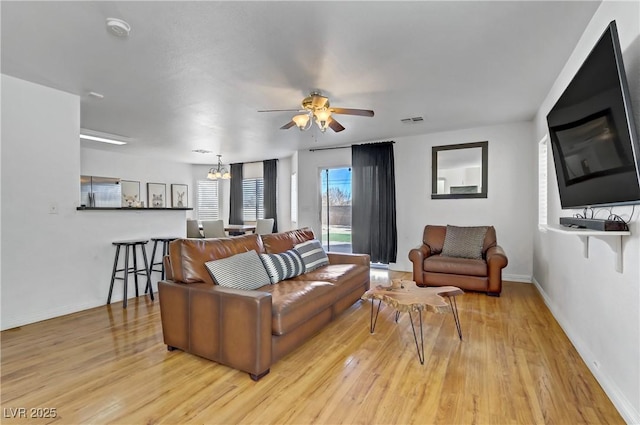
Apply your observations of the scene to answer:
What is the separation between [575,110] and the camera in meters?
2.02

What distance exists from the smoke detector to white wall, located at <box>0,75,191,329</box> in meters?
1.76

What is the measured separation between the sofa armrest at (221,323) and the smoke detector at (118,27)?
1.96 m

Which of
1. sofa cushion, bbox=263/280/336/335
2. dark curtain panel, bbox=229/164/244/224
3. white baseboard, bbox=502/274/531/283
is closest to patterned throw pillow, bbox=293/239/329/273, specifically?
sofa cushion, bbox=263/280/336/335

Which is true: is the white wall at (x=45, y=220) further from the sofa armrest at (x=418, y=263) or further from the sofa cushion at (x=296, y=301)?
the sofa armrest at (x=418, y=263)

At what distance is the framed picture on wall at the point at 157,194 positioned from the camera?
25.6 feet

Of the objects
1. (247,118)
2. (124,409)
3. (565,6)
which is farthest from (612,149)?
(247,118)

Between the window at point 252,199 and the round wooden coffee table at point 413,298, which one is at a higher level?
the window at point 252,199

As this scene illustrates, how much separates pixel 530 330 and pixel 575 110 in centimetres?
205

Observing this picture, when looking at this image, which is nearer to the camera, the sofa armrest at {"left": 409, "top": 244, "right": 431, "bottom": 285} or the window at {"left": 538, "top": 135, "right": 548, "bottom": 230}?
the window at {"left": 538, "top": 135, "right": 548, "bottom": 230}

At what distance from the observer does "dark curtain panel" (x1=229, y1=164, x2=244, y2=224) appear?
8.57 meters

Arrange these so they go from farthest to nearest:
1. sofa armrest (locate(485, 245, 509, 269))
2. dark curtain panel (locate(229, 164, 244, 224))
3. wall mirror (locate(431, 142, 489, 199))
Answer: dark curtain panel (locate(229, 164, 244, 224)) < wall mirror (locate(431, 142, 489, 199)) < sofa armrest (locate(485, 245, 509, 269))

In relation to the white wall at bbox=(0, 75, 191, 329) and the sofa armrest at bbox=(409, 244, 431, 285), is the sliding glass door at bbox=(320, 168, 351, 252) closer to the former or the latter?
the sofa armrest at bbox=(409, 244, 431, 285)

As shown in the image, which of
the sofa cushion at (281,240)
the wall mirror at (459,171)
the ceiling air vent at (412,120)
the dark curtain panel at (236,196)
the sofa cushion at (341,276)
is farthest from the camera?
the dark curtain panel at (236,196)

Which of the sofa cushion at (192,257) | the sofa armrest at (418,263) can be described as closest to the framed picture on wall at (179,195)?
the sofa cushion at (192,257)
